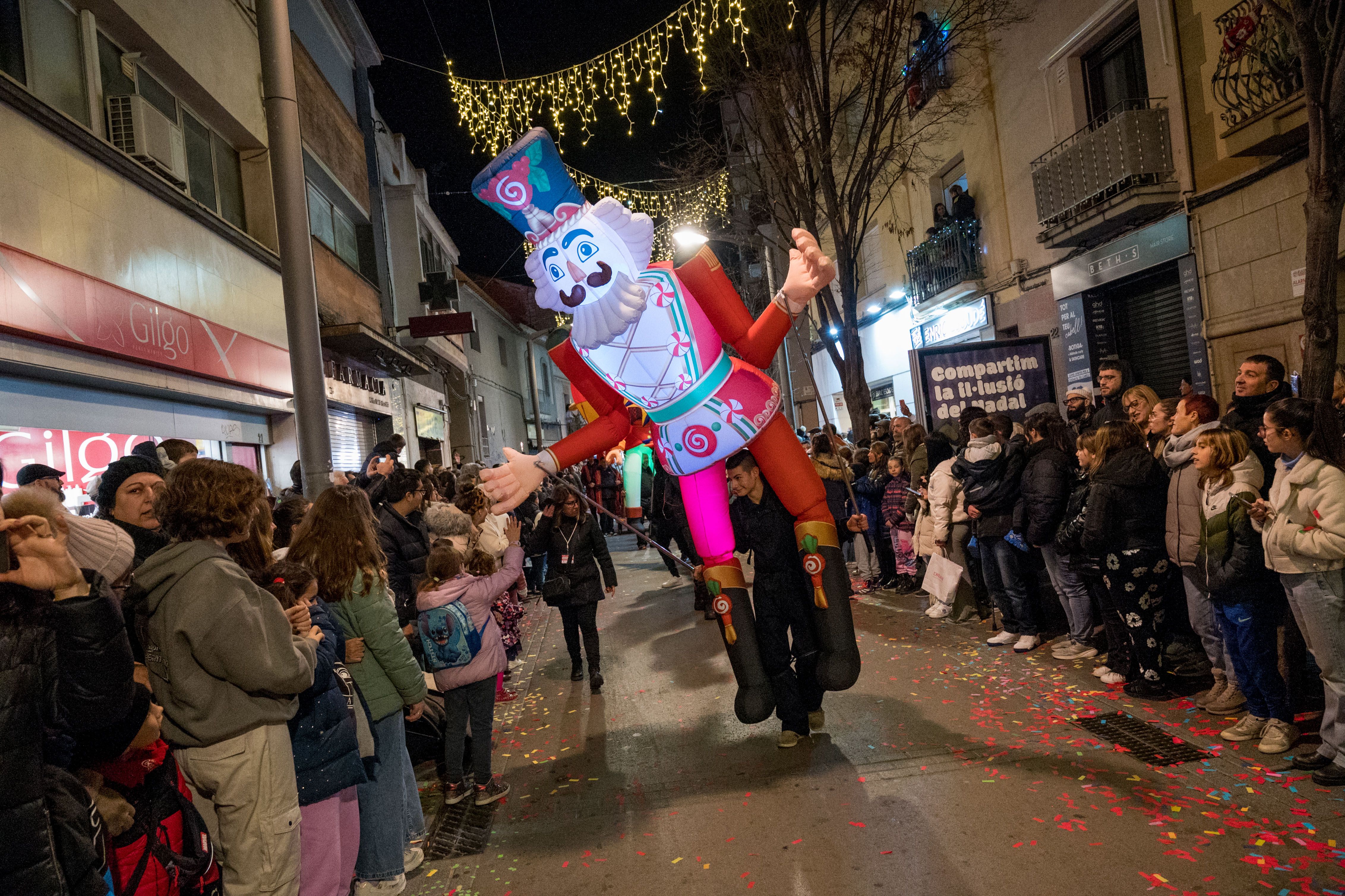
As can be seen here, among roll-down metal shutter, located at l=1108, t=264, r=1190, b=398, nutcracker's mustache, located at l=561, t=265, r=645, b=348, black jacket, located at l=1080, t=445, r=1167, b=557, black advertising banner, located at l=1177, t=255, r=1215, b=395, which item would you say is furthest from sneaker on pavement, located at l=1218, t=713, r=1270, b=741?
roll-down metal shutter, located at l=1108, t=264, r=1190, b=398

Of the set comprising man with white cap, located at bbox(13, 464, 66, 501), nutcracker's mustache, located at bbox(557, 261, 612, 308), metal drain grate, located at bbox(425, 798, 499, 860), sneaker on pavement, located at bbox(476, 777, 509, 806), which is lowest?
metal drain grate, located at bbox(425, 798, 499, 860)

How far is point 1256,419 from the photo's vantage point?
5.24m

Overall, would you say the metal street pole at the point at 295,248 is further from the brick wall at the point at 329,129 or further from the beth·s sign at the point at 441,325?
the beth·s sign at the point at 441,325

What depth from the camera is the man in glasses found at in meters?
5.41

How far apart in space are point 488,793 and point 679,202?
15.4 m

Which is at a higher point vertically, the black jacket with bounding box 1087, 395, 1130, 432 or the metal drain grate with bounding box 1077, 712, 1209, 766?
the black jacket with bounding box 1087, 395, 1130, 432

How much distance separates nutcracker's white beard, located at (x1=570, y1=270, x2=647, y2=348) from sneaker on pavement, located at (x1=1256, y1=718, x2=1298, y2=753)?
3.77m

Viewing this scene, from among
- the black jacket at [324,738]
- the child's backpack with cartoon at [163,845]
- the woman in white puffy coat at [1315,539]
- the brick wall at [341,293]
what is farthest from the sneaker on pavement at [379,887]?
the brick wall at [341,293]

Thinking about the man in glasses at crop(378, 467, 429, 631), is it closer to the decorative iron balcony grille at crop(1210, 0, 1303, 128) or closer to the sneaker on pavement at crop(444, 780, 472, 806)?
the sneaker on pavement at crop(444, 780, 472, 806)

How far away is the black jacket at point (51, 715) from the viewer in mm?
1879

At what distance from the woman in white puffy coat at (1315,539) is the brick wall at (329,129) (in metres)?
12.2

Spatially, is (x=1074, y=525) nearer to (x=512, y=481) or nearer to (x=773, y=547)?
(x=773, y=547)

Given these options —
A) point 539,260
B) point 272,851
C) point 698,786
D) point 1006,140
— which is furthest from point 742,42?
point 272,851

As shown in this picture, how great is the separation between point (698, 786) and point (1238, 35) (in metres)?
10.4
